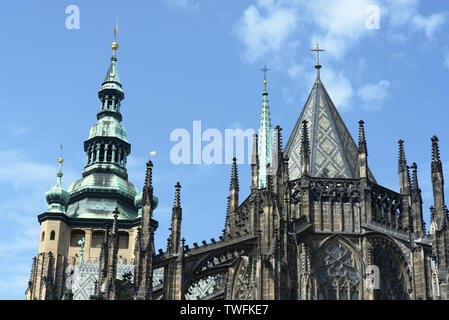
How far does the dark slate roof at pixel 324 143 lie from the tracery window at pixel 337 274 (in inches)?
158

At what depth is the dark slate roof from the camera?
38812 millimetres

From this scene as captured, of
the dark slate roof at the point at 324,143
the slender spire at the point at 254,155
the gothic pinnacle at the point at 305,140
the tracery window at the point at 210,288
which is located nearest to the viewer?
the tracery window at the point at 210,288

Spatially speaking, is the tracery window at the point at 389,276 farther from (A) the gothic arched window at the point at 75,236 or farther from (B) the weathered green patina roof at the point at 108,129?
(B) the weathered green patina roof at the point at 108,129

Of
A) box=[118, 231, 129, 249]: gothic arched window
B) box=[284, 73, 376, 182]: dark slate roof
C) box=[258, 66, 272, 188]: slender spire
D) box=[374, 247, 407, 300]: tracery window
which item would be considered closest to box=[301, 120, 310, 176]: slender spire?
box=[284, 73, 376, 182]: dark slate roof

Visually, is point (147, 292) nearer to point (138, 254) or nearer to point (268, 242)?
point (138, 254)

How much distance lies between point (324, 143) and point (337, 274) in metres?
7.27

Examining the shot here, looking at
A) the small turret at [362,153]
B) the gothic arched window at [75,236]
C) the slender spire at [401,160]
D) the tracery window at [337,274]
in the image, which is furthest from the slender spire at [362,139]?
the gothic arched window at [75,236]

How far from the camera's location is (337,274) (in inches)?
1409

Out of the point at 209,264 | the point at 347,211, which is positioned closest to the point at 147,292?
the point at 209,264

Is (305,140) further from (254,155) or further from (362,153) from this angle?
(254,155)

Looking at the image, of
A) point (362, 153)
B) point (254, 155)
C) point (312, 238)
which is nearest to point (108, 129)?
point (254, 155)

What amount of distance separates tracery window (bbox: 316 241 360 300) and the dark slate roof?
4002 mm

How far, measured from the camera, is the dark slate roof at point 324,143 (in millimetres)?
38812

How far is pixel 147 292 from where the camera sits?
30328 mm
